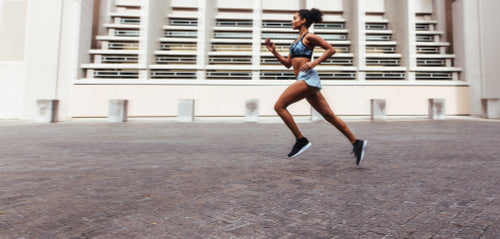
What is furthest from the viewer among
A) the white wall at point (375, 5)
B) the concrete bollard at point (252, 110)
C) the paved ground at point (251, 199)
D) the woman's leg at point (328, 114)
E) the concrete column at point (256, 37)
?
the white wall at point (375, 5)

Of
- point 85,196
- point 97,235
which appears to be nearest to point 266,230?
point 97,235

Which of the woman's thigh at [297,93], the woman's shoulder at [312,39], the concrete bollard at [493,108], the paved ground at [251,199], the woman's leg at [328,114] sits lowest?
the paved ground at [251,199]

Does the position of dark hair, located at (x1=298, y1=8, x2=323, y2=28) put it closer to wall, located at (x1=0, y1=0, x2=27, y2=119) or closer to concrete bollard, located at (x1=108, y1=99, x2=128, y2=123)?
concrete bollard, located at (x1=108, y1=99, x2=128, y2=123)

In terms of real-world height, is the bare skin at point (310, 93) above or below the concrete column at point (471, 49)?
below

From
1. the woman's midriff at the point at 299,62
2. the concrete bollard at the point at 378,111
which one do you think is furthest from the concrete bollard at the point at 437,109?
the woman's midriff at the point at 299,62

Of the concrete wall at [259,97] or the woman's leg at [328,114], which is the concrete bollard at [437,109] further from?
the woman's leg at [328,114]

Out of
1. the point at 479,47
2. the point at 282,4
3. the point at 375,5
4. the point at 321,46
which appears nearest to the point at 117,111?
the point at 321,46

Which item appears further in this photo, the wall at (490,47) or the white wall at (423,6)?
the white wall at (423,6)

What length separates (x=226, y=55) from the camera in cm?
1786

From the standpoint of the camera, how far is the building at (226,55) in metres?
15.5

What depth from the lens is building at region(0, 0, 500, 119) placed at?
15516 millimetres

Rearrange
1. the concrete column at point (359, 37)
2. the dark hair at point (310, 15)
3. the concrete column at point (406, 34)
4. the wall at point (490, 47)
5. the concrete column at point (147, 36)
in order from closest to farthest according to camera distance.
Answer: the dark hair at point (310, 15), the wall at point (490, 47), the concrete column at point (147, 36), the concrete column at point (406, 34), the concrete column at point (359, 37)

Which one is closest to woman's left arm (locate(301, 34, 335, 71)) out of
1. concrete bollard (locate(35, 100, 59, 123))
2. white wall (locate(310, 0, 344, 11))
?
concrete bollard (locate(35, 100, 59, 123))

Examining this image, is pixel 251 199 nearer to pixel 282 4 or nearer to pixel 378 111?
pixel 378 111
